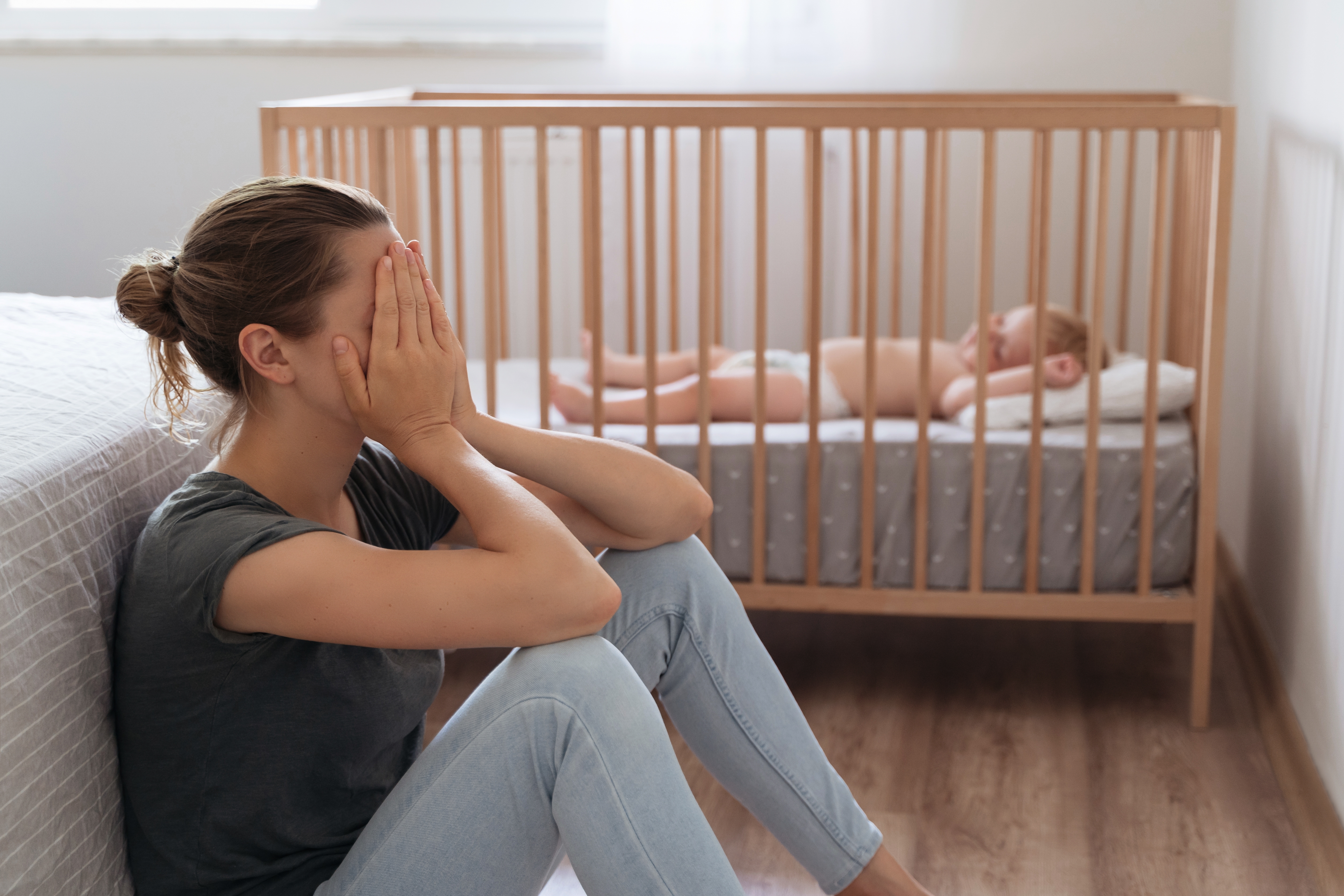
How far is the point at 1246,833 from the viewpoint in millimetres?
1501

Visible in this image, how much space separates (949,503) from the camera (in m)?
1.85

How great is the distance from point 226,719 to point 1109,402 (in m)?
1.51

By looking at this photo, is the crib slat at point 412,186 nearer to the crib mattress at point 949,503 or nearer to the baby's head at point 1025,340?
the crib mattress at point 949,503

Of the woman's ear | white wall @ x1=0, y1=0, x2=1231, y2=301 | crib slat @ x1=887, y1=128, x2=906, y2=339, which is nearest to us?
the woman's ear

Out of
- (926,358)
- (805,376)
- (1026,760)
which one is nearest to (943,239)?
(926,358)

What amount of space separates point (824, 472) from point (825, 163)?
111cm

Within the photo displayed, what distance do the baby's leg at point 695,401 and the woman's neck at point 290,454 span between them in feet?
3.21

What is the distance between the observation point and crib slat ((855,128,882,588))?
175 cm

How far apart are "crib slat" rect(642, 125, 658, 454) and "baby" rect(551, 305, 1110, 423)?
0.25 feet

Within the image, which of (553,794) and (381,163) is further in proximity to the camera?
(381,163)

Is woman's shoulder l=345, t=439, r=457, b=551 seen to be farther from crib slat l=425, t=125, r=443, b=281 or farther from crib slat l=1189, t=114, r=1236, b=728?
crib slat l=1189, t=114, r=1236, b=728

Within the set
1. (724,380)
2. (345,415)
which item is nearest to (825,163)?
(724,380)

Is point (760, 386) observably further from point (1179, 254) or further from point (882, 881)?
point (1179, 254)

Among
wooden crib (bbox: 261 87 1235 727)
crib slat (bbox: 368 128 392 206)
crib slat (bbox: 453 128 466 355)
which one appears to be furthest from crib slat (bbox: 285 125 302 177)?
crib slat (bbox: 453 128 466 355)
